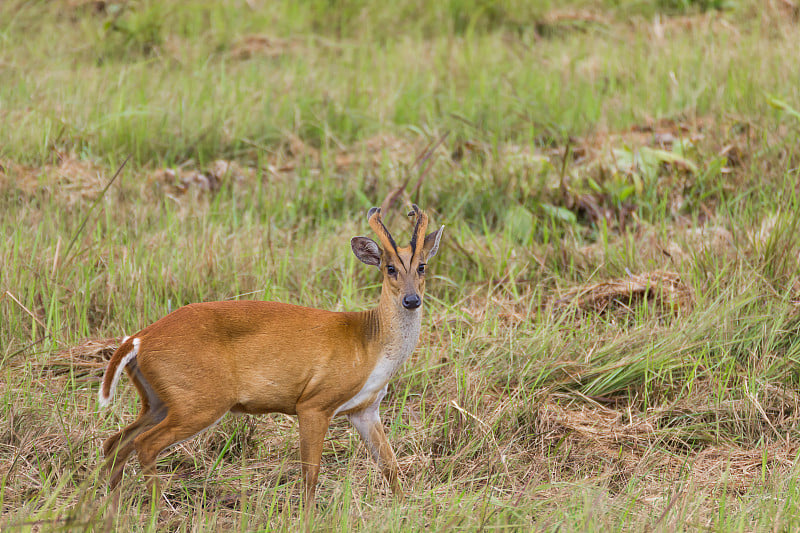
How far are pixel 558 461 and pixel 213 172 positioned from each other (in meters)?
3.64

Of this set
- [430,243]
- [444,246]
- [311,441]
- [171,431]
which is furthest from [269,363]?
[444,246]

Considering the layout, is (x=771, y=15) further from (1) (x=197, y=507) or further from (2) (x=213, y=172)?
(1) (x=197, y=507)

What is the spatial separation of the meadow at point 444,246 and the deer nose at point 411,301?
70 centimetres

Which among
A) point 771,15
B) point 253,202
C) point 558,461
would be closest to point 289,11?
point 253,202

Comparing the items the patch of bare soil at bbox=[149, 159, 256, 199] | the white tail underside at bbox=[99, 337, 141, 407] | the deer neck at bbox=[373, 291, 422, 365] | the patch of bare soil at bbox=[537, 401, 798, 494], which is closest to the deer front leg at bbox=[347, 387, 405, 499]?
the deer neck at bbox=[373, 291, 422, 365]

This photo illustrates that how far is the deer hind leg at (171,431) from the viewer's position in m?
3.60

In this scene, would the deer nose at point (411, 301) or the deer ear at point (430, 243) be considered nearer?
the deer nose at point (411, 301)

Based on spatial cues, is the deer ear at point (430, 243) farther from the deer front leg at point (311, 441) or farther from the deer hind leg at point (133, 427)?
the deer hind leg at point (133, 427)

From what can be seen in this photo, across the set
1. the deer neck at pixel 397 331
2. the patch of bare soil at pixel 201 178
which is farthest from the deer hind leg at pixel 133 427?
the patch of bare soil at pixel 201 178

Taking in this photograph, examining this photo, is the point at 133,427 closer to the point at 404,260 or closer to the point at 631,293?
the point at 404,260

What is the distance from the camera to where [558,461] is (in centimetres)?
429

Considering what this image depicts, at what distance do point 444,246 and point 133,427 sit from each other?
2.53 meters

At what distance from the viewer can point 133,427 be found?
Answer: 12.5ft

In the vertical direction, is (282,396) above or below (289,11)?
below
